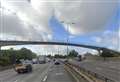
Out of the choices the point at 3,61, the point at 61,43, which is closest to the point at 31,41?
the point at 61,43

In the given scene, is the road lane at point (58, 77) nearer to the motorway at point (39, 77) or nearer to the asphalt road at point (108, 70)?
the motorway at point (39, 77)

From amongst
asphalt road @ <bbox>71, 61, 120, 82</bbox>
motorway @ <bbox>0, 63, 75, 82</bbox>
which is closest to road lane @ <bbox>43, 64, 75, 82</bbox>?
motorway @ <bbox>0, 63, 75, 82</bbox>

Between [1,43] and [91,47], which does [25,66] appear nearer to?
[1,43]

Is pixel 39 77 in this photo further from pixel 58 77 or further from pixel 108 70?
pixel 108 70

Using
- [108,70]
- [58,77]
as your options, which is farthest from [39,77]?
[108,70]

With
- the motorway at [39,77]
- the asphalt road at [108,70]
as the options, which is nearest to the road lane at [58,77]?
the motorway at [39,77]

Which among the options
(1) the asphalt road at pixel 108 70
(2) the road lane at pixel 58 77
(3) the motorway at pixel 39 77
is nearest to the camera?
(1) the asphalt road at pixel 108 70

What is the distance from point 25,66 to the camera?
44.8 m

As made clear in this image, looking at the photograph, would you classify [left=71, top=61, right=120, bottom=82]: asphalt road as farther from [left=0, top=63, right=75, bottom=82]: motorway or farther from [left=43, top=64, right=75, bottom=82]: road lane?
[left=0, top=63, right=75, bottom=82]: motorway

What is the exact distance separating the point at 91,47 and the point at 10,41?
44653mm

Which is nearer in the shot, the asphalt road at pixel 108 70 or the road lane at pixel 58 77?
the asphalt road at pixel 108 70

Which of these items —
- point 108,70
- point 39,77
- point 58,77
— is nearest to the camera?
point 58,77

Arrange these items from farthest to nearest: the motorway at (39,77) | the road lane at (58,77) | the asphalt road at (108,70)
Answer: the motorway at (39,77) → the road lane at (58,77) → the asphalt road at (108,70)

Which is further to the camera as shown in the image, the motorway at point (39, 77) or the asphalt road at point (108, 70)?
the motorway at point (39, 77)
